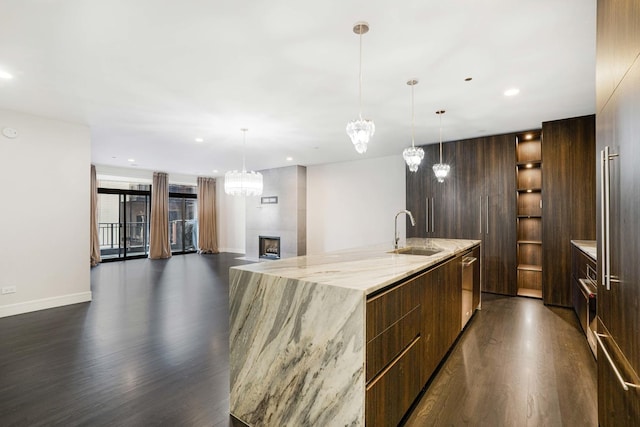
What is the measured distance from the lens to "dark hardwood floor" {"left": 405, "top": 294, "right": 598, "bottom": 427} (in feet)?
6.39

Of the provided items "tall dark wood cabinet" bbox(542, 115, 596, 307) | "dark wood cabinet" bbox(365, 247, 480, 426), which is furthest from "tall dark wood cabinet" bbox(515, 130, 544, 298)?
"dark wood cabinet" bbox(365, 247, 480, 426)

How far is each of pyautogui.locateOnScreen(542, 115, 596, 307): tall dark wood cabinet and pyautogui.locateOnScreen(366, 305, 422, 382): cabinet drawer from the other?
12.1 ft

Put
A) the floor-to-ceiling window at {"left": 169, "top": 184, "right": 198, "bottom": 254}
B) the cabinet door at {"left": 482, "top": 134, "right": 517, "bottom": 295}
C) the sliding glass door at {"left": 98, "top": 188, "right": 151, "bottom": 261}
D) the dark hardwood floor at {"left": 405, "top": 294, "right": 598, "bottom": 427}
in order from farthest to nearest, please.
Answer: the floor-to-ceiling window at {"left": 169, "top": 184, "right": 198, "bottom": 254}
the sliding glass door at {"left": 98, "top": 188, "right": 151, "bottom": 261}
the cabinet door at {"left": 482, "top": 134, "right": 517, "bottom": 295}
the dark hardwood floor at {"left": 405, "top": 294, "right": 598, "bottom": 427}

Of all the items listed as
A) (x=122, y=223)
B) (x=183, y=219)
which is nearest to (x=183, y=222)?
(x=183, y=219)

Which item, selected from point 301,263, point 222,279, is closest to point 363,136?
point 301,263

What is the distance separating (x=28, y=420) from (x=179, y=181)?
351 inches

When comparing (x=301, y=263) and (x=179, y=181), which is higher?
(x=179, y=181)

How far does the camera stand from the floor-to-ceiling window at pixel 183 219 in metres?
10.1

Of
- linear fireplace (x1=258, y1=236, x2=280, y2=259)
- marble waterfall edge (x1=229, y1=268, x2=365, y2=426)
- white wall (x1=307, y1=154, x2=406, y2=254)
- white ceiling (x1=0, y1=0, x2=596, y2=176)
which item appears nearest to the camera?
marble waterfall edge (x1=229, y1=268, x2=365, y2=426)

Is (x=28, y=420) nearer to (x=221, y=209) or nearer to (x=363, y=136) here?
(x=363, y=136)

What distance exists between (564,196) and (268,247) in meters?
7.25

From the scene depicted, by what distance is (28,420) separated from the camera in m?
1.90

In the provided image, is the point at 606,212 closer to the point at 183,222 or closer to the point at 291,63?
the point at 291,63

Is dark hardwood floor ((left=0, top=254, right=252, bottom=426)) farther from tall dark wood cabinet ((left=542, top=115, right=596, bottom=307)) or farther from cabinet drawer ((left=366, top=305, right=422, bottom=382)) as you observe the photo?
tall dark wood cabinet ((left=542, top=115, right=596, bottom=307))
